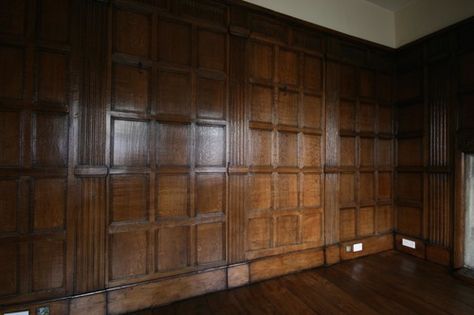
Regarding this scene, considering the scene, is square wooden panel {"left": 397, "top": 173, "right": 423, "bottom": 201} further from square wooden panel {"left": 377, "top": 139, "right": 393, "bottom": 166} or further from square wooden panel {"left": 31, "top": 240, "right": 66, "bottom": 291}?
square wooden panel {"left": 31, "top": 240, "right": 66, "bottom": 291}

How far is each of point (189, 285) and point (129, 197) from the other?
3.01 feet

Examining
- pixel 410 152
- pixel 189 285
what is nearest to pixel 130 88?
pixel 189 285

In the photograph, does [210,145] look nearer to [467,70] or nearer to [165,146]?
[165,146]

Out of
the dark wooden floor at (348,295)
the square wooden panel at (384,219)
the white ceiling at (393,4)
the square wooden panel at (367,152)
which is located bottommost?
the dark wooden floor at (348,295)

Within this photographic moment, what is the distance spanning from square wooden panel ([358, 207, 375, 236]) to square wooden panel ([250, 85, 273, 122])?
5.65 ft

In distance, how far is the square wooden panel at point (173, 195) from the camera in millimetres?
1979

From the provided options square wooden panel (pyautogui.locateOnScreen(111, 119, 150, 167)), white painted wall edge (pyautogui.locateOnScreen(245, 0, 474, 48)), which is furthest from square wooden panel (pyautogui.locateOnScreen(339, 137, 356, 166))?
square wooden panel (pyautogui.locateOnScreen(111, 119, 150, 167))

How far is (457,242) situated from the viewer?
2496mm

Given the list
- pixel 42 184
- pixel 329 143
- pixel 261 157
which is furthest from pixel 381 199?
pixel 42 184

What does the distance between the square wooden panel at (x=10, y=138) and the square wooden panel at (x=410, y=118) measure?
13.1ft

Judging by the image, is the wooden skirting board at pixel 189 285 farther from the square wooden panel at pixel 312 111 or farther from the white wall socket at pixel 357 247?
A: the square wooden panel at pixel 312 111

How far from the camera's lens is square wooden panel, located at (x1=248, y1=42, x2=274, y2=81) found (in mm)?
2334

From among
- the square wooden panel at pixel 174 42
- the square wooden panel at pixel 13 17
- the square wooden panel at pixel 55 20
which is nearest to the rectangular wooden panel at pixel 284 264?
the square wooden panel at pixel 174 42

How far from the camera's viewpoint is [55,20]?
5.62 ft
